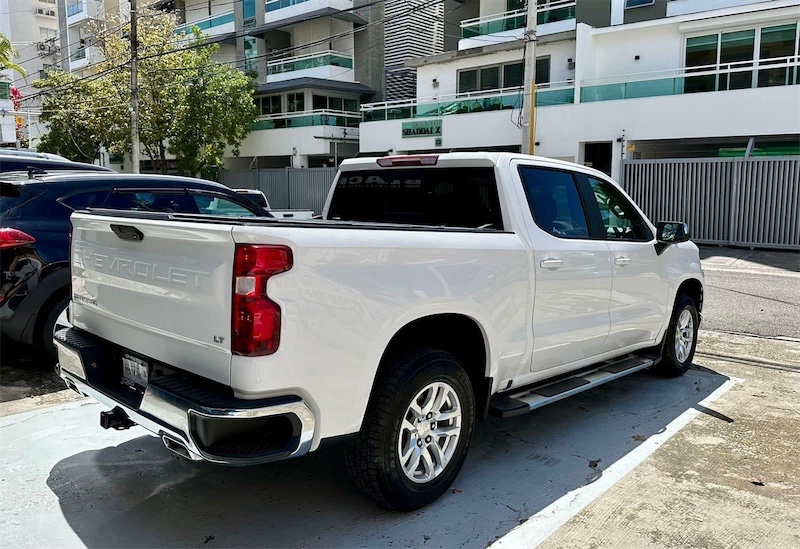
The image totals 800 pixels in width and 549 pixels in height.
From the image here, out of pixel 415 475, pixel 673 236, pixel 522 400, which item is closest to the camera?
pixel 415 475

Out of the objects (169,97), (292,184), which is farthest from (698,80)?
(169,97)

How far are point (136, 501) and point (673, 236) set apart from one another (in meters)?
4.33

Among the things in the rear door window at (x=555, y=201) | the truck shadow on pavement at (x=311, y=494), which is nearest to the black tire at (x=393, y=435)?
the truck shadow on pavement at (x=311, y=494)

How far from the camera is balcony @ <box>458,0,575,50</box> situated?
23.3 m

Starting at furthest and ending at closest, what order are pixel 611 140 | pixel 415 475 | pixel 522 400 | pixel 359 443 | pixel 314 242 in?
pixel 611 140 → pixel 522 400 → pixel 415 475 → pixel 359 443 → pixel 314 242

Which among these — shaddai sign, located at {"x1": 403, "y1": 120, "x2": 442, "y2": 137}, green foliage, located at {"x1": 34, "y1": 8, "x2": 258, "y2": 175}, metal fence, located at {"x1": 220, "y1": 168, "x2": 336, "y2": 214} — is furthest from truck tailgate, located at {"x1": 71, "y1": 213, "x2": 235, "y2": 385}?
green foliage, located at {"x1": 34, "y1": 8, "x2": 258, "y2": 175}

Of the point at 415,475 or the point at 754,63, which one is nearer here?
the point at 415,475

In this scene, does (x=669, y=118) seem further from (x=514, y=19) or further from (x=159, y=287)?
(x=159, y=287)

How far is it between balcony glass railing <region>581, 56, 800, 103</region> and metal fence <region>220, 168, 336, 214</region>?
11.5 meters

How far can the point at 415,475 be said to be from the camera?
11.3 feet

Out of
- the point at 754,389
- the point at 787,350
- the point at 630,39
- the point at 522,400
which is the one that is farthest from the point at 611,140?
the point at 522,400

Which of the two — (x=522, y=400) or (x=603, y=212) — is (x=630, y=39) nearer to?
(x=603, y=212)

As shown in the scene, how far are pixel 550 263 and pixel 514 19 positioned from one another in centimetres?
2247

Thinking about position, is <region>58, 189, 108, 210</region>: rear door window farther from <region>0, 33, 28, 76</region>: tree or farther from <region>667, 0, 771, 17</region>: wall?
<region>667, 0, 771, 17</region>: wall
